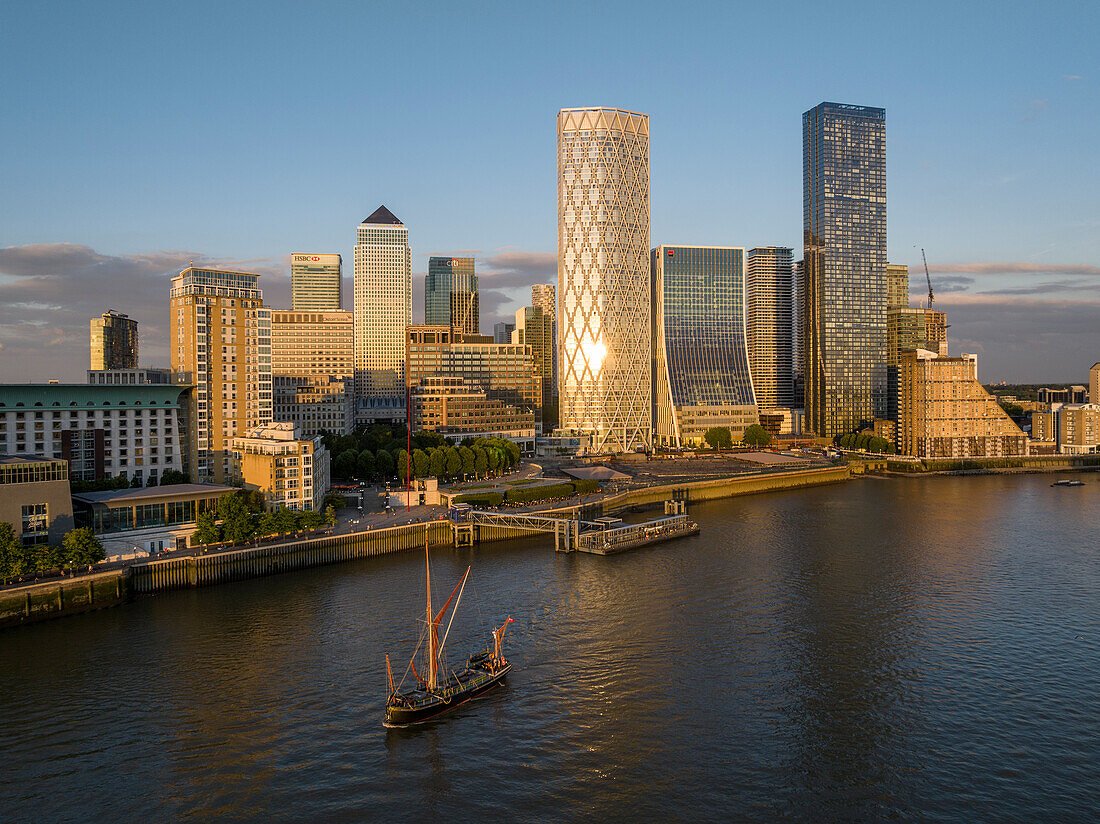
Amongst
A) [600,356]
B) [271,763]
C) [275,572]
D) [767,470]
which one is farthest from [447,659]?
[600,356]

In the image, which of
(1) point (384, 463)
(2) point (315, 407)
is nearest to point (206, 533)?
(1) point (384, 463)

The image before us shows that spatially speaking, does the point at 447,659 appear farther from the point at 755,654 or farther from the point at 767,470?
the point at 767,470

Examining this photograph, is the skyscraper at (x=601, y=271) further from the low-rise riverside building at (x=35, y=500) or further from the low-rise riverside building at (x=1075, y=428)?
the low-rise riverside building at (x=35, y=500)

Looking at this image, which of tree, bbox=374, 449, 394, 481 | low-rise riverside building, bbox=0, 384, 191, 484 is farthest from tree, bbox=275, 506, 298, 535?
tree, bbox=374, 449, 394, 481

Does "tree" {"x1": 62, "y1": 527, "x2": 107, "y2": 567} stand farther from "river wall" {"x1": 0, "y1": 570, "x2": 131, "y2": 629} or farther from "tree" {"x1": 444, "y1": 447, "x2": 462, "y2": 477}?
"tree" {"x1": 444, "y1": 447, "x2": 462, "y2": 477}

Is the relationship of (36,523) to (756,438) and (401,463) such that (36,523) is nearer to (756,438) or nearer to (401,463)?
(401,463)
